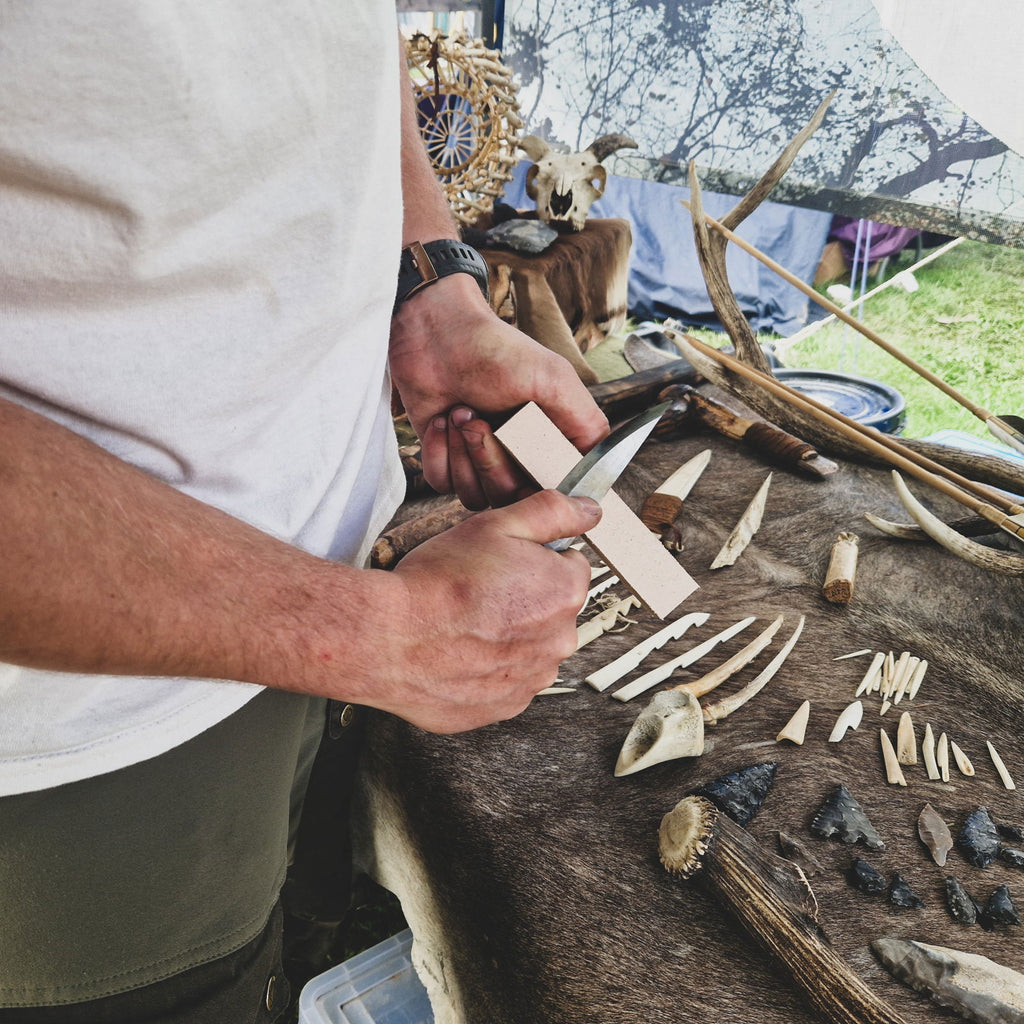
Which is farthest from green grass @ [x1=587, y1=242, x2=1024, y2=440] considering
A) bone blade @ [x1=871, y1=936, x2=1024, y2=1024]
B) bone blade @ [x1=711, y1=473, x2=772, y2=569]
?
bone blade @ [x1=871, y1=936, x2=1024, y2=1024]

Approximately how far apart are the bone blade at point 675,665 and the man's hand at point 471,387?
0.38 m

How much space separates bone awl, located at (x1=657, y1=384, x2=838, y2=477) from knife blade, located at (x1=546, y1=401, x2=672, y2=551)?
2.93 feet

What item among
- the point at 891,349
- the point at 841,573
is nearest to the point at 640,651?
the point at 841,573

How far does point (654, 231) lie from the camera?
213 inches

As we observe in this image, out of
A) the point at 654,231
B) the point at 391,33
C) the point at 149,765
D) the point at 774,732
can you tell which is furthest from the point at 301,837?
the point at 654,231

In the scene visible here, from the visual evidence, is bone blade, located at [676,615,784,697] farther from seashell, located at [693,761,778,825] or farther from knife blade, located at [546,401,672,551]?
knife blade, located at [546,401,672,551]

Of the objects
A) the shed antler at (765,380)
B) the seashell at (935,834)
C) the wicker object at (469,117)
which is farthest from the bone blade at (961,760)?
the wicker object at (469,117)

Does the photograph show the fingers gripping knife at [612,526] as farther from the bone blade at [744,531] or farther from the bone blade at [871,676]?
the bone blade at [744,531]

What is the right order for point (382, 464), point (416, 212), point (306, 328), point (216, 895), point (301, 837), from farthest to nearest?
1. point (301, 837)
2. point (416, 212)
3. point (382, 464)
4. point (216, 895)
5. point (306, 328)

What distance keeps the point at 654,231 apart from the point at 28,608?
17.7ft

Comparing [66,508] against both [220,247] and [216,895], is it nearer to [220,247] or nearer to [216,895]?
[220,247]

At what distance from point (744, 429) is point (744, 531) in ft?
1.25

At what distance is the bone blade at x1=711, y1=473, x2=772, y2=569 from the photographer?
5.22ft

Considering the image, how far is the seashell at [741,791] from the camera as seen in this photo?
102 centimetres
